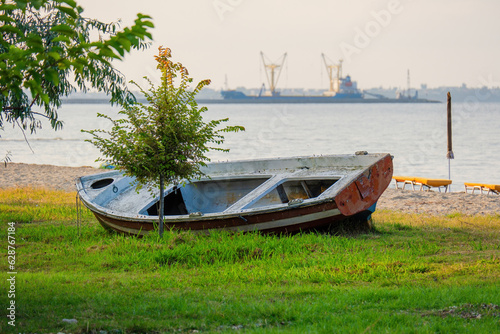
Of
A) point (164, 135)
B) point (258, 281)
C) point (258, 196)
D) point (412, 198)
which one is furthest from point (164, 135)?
point (412, 198)

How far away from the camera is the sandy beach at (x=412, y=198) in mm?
16031

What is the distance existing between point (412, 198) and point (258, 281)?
446 inches

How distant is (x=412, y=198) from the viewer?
18.2 metres

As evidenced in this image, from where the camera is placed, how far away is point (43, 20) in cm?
1397

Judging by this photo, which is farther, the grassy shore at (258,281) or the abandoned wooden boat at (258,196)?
the abandoned wooden boat at (258,196)

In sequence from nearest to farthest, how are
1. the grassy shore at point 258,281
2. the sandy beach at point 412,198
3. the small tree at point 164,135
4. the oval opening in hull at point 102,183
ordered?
the grassy shore at point 258,281 → the small tree at point 164,135 → the oval opening in hull at point 102,183 → the sandy beach at point 412,198

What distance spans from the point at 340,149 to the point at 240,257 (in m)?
44.7

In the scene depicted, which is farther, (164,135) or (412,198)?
(412,198)

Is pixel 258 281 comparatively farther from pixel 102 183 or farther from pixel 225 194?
pixel 102 183

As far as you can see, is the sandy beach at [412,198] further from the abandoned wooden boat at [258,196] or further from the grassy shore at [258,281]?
the abandoned wooden boat at [258,196]

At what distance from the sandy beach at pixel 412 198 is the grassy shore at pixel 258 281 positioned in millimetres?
3534

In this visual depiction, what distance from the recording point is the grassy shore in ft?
19.3

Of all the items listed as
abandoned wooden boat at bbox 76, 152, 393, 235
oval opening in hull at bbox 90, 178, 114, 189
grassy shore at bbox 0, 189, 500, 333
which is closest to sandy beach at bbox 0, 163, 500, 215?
grassy shore at bbox 0, 189, 500, 333

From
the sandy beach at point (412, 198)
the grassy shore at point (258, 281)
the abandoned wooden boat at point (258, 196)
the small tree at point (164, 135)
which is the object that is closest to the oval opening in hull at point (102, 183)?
the abandoned wooden boat at point (258, 196)
